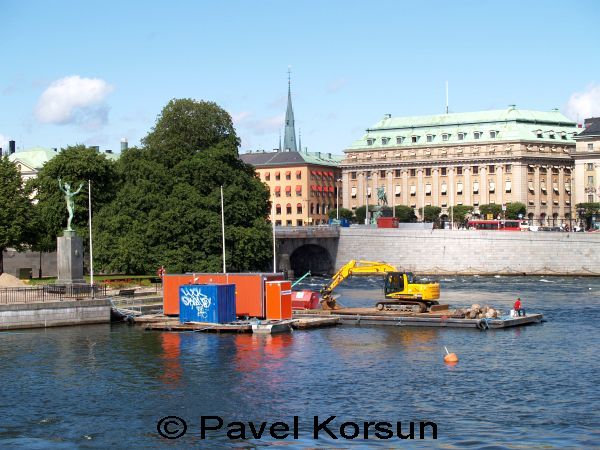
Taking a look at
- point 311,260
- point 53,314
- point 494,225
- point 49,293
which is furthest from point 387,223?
point 53,314

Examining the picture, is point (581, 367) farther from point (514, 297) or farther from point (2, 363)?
point (514, 297)

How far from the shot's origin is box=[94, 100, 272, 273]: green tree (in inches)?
4564

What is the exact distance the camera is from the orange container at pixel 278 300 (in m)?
80.8

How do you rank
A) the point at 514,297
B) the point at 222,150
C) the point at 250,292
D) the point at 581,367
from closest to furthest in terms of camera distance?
the point at 581,367 → the point at 250,292 → the point at 514,297 → the point at 222,150

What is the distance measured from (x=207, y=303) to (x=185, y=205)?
132 feet

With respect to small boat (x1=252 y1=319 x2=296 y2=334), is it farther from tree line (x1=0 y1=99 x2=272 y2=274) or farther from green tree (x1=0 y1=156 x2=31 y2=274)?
green tree (x1=0 y1=156 x2=31 y2=274)

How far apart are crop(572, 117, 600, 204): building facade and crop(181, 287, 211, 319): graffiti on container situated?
12463cm

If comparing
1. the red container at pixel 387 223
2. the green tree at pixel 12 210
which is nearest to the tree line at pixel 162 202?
the green tree at pixel 12 210

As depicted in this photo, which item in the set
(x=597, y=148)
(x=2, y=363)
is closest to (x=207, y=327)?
(x=2, y=363)

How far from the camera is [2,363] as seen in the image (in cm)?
6316

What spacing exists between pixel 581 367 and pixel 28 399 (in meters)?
28.9

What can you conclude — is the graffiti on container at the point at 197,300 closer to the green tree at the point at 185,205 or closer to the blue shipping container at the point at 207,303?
the blue shipping container at the point at 207,303

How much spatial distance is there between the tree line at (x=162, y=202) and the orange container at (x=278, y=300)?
3528 centimetres

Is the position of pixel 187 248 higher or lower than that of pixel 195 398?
higher
